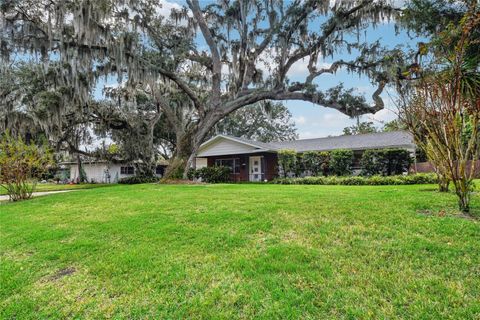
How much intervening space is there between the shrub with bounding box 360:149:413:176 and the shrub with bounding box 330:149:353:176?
766 millimetres

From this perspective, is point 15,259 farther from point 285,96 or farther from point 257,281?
point 285,96

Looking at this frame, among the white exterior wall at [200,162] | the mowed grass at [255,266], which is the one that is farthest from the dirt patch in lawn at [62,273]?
the white exterior wall at [200,162]

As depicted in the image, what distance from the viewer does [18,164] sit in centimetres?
995

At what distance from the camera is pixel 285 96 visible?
15.2 metres

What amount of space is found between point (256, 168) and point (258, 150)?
77.7 inches

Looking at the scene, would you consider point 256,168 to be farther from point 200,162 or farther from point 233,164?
point 200,162

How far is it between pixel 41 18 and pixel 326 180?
48.1 feet

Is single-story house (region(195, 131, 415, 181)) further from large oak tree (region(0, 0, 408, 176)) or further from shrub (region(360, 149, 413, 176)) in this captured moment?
large oak tree (region(0, 0, 408, 176))

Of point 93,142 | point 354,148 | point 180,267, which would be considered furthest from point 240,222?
point 93,142

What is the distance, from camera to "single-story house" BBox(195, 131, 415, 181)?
19.7m

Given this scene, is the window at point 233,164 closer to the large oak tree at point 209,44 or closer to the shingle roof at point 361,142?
the shingle roof at point 361,142

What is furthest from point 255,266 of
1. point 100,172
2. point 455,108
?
point 100,172

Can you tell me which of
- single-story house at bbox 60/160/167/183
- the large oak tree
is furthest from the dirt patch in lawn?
single-story house at bbox 60/160/167/183

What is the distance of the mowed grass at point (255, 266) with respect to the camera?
2.65 meters
